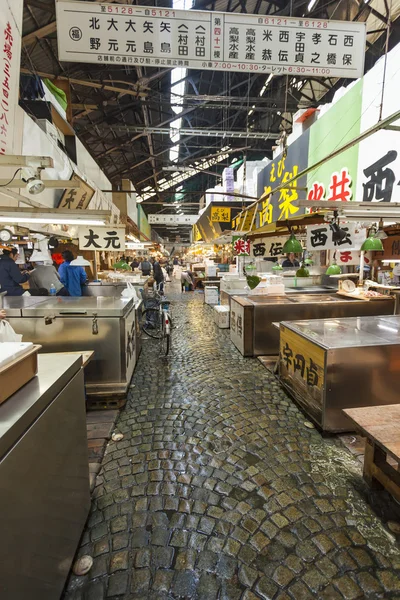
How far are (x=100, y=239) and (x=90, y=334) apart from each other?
3536 mm

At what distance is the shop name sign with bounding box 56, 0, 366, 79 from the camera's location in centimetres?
366

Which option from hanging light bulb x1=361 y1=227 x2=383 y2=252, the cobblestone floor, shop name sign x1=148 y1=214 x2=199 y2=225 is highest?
shop name sign x1=148 y1=214 x2=199 y2=225

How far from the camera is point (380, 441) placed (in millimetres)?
2426

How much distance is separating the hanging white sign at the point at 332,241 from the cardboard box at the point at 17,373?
20.8 ft

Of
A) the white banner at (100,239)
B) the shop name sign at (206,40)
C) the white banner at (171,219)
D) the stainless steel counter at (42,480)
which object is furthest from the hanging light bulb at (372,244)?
the white banner at (171,219)

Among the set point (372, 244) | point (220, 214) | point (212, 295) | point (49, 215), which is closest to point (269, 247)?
point (372, 244)

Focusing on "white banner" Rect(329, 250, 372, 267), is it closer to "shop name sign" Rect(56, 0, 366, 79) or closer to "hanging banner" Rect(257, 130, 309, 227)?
"hanging banner" Rect(257, 130, 309, 227)

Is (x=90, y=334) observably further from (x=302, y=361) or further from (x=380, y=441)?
(x=380, y=441)

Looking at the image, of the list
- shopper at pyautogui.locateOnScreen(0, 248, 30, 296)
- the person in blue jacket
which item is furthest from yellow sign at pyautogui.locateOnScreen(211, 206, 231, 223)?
shopper at pyautogui.locateOnScreen(0, 248, 30, 296)

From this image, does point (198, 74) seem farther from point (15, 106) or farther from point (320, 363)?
point (320, 363)

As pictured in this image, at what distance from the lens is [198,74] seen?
12203 millimetres

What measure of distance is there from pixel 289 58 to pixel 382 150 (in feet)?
10.8

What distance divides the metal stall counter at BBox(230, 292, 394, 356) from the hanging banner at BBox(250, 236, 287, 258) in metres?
2.34

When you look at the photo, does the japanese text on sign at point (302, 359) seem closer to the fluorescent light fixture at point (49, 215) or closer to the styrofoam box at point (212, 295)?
the fluorescent light fixture at point (49, 215)
